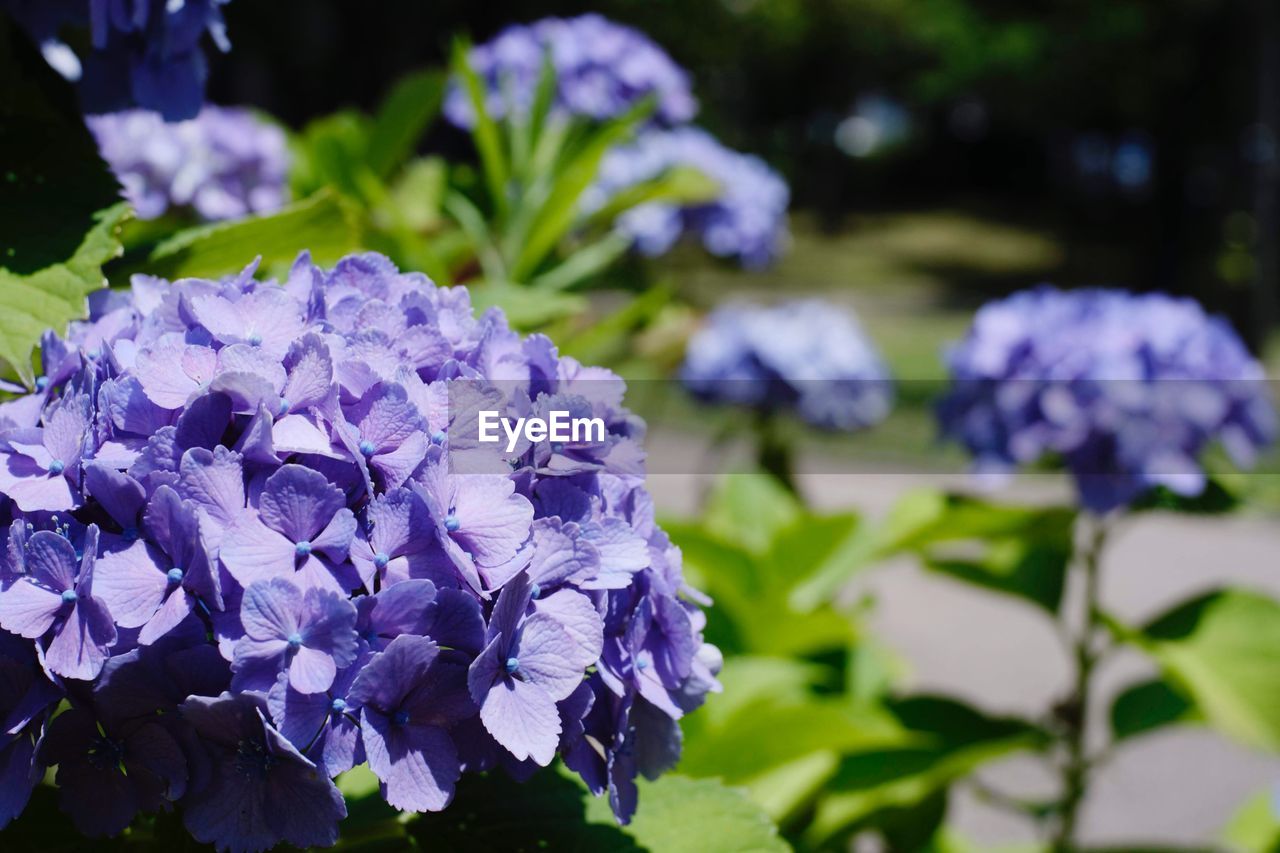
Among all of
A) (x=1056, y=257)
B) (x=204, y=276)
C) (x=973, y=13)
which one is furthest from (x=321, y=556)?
(x=1056, y=257)

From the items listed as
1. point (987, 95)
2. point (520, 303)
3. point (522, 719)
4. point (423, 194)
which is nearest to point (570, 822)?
point (522, 719)

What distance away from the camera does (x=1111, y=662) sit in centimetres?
496

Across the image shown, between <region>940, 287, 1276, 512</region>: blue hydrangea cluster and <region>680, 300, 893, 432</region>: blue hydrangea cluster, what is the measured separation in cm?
100

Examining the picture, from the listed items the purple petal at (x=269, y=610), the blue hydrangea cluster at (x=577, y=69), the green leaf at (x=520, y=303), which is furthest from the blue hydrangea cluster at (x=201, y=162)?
the purple petal at (x=269, y=610)

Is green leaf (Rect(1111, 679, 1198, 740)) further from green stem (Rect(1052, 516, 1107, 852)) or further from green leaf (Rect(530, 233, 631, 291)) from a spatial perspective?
green leaf (Rect(530, 233, 631, 291))

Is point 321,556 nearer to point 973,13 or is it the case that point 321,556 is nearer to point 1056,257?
point 973,13

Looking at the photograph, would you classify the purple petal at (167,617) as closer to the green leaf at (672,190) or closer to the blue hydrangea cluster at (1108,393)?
the green leaf at (672,190)

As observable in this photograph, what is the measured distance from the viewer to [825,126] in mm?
25844

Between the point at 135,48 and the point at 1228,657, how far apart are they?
1.75m

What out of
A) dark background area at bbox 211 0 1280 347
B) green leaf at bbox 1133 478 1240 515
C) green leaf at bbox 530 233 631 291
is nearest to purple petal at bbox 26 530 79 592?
green leaf at bbox 530 233 631 291

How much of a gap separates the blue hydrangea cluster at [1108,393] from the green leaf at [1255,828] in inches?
26.2

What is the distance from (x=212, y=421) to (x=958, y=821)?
3639 millimetres

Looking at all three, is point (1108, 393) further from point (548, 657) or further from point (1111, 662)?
point (1111, 662)

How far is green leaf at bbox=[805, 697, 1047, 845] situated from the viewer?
5.87ft
